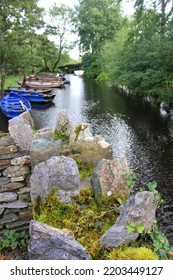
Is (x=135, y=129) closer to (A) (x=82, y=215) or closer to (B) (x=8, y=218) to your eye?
(B) (x=8, y=218)

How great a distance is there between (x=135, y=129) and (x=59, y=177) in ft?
34.6

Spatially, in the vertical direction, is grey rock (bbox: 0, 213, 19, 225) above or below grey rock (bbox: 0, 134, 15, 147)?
below

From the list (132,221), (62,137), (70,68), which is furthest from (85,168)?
(70,68)

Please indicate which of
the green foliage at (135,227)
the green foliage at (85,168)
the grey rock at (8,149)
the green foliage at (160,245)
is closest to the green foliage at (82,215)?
the green foliage at (135,227)

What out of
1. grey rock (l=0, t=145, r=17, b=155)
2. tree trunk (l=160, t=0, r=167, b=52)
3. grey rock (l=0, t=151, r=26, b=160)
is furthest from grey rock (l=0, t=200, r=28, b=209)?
tree trunk (l=160, t=0, r=167, b=52)

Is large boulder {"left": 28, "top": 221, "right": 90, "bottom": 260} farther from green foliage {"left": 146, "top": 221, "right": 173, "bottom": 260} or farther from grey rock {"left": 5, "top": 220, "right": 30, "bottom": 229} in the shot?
grey rock {"left": 5, "top": 220, "right": 30, "bottom": 229}

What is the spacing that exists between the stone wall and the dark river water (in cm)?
335

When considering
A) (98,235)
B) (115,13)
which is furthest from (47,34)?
(98,235)

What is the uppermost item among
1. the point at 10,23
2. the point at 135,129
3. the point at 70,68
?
the point at 10,23

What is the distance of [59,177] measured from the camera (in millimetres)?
3480

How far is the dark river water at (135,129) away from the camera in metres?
7.94

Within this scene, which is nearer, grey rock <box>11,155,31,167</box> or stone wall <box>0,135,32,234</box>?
stone wall <box>0,135,32,234</box>

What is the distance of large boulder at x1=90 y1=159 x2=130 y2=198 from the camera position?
11.4ft

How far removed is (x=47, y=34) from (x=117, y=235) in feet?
155
